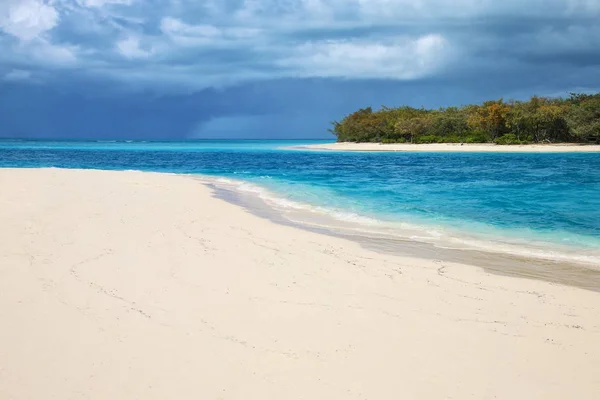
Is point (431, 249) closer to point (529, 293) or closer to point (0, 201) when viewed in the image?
point (529, 293)

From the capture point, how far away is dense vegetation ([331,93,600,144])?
209 ft

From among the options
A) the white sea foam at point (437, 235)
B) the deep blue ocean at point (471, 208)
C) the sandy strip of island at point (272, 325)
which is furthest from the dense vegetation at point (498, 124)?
the sandy strip of island at point (272, 325)

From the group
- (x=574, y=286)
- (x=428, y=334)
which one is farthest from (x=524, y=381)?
(x=574, y=286)

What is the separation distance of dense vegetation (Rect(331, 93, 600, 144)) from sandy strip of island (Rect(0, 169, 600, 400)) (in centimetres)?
6509

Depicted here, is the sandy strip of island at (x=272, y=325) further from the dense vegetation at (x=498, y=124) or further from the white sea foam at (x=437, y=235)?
the dense vegetation at (x=498, y=124)

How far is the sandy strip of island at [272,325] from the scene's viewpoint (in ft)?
12.8

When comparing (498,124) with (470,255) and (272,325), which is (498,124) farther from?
(272,325)

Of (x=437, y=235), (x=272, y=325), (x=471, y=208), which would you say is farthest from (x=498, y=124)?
(x=272, y=325)

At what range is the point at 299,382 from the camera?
12.8 ft

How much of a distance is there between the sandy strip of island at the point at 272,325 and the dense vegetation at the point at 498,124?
2562 inches

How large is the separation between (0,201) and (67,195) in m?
2.30

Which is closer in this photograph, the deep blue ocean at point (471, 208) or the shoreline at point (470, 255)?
the shoreline at point (470, 255)

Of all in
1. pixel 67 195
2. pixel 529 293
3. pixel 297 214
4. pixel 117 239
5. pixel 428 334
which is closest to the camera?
pixel 428 334

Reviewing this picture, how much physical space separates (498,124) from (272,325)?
238 feet
